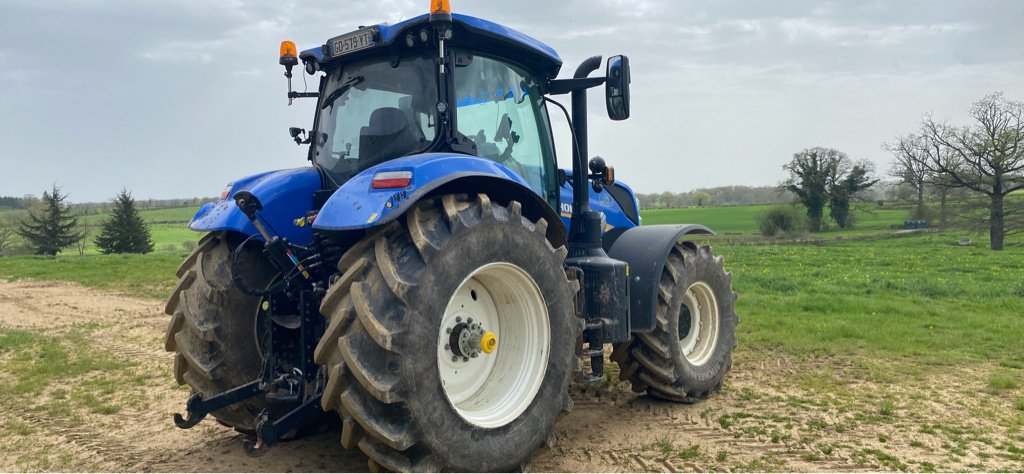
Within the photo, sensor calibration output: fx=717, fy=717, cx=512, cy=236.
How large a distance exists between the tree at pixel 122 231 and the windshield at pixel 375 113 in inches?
1542

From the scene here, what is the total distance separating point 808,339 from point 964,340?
6.11 ft

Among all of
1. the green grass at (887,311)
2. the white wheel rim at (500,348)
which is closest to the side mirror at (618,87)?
the white wheel rim at (500,348)

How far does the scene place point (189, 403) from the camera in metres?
3.84

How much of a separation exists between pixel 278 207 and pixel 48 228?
4378 cm

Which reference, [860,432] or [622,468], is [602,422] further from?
[860,432]

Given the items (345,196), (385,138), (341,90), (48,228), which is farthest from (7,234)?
(345,196)

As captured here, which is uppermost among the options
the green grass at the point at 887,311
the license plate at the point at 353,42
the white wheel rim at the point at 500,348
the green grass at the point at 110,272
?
the license plate at the point at 353,42

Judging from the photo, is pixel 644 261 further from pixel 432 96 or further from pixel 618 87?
pixel 432 96

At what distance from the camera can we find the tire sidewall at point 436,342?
329 centimetres

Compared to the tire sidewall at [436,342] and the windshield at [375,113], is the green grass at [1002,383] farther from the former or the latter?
the windshield at [375,113]

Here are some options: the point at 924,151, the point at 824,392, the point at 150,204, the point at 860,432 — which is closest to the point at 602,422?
the point at 860,432

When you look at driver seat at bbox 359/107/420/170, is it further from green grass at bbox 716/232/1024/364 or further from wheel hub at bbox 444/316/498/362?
green grass at bbox 716/232/1024/364

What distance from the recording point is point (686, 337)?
608 cm

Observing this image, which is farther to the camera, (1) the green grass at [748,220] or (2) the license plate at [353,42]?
(1) the green grass at [748,220]
